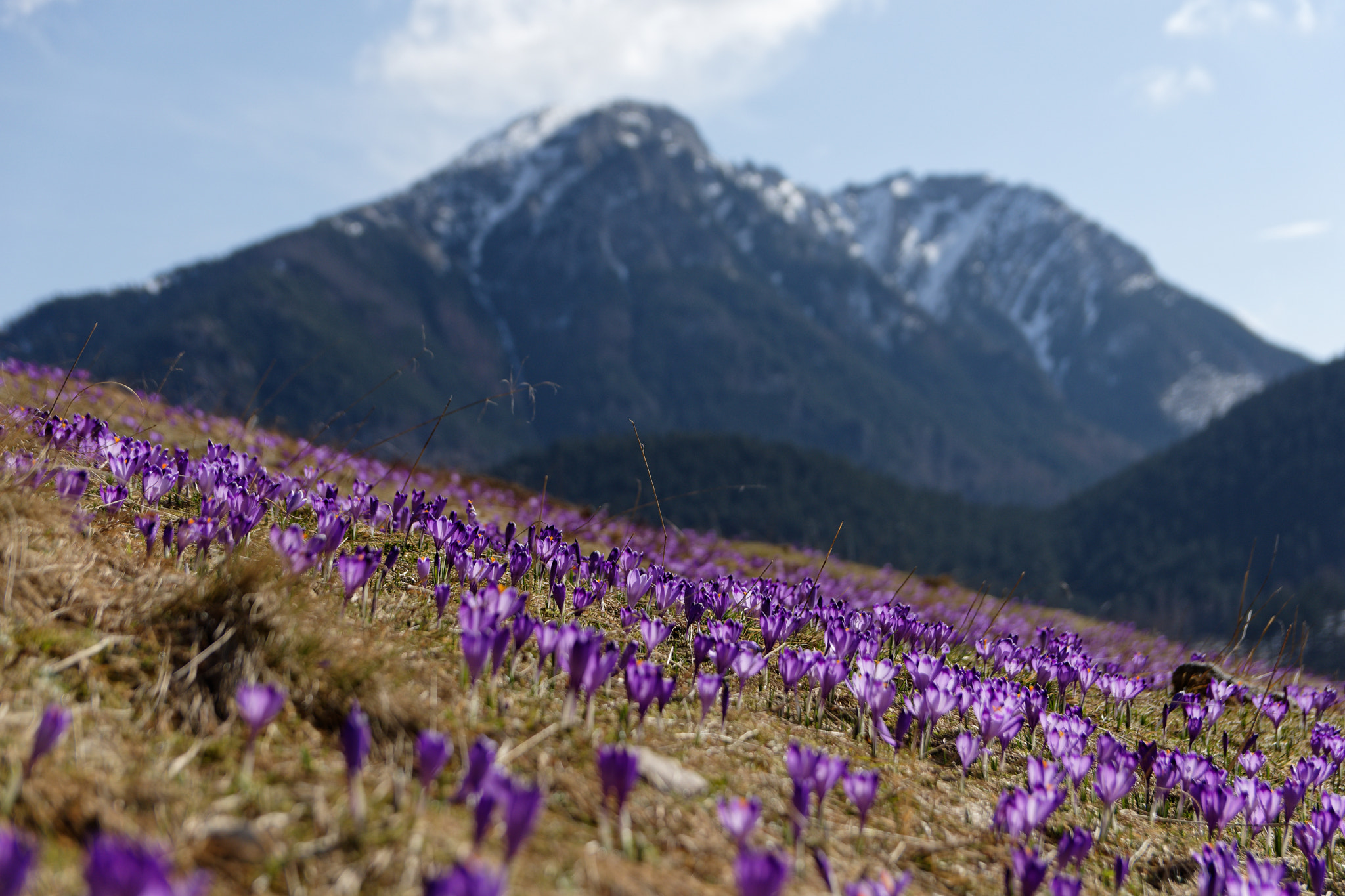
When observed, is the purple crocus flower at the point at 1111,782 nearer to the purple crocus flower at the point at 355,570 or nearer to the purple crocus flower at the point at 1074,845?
the purple crocus flower at the point at 1074,845

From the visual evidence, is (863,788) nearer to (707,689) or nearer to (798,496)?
(707,689)

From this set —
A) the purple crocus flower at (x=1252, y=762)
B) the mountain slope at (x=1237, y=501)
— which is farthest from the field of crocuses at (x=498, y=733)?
the mountain slope at (x=1237, y=501)

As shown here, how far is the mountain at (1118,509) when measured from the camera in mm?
64875

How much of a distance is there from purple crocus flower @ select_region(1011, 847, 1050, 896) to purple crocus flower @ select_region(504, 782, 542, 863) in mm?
1780

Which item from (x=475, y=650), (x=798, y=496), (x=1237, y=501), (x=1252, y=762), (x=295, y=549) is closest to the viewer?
(x=475, y=650)

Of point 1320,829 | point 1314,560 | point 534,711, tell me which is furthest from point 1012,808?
point 1314,560

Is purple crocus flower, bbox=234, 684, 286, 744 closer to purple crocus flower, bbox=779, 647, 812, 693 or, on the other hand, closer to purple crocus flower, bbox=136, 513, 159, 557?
purple crocus flower, bbox=136, 513, 159, 557

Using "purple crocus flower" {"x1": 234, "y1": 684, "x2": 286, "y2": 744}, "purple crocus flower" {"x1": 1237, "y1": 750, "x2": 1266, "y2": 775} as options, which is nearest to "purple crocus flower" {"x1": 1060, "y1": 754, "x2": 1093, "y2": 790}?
"purple crocus flower" {"x1": 1237, "y1": 750, "x2": 1266, "y2": 775}

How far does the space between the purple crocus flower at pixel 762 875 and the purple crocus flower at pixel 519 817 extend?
1.90 ft

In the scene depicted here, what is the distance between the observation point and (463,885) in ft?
5.27

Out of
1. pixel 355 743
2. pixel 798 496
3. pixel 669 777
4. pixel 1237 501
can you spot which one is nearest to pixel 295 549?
pixel 355 743

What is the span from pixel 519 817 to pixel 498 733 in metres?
1.07

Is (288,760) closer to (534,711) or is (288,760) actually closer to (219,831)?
(219,831)

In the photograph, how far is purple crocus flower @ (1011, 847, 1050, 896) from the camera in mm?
2502
